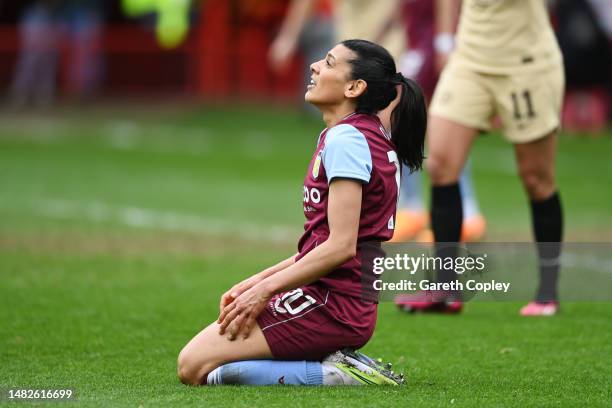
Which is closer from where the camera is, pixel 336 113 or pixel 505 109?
pixel 336 113

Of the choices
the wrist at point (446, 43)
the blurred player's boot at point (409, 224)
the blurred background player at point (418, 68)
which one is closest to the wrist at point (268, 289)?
the wrist at point (446, 43)

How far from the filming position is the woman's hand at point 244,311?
5324 millimetres

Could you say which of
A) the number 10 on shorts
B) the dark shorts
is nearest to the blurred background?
the dark shorts

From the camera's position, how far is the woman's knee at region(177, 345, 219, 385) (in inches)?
215

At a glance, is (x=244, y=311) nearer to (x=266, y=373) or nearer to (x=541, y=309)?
(x=266, y=373)

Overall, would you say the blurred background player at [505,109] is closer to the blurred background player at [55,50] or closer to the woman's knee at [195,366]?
the woman's knee at [195,366]

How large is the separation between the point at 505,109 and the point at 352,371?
99.9 inches

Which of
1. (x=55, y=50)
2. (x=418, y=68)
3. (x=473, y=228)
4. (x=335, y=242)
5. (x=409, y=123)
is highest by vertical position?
(x=409, y=123)

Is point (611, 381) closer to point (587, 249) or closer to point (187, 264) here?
point (587, 249)

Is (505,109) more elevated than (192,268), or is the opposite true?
(505,109)

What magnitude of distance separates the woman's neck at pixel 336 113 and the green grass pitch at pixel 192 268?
1.10 metres

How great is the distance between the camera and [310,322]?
543 centimetres

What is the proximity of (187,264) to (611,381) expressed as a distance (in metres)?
4.41

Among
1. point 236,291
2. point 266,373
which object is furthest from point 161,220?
point 266,373
